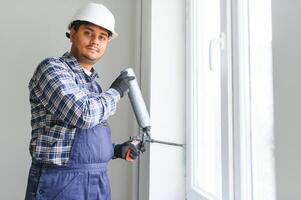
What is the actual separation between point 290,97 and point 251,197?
1.70 ft

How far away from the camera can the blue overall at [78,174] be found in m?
1.05

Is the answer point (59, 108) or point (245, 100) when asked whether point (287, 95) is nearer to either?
point (245, 100)

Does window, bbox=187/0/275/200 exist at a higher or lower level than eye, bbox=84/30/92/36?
lower

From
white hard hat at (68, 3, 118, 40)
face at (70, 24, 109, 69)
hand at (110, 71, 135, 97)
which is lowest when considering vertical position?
hand at (110, 71, 135, 97)

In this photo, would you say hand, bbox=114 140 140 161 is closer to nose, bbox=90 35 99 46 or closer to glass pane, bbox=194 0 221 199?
glass pane, bbox=194 0 221 199

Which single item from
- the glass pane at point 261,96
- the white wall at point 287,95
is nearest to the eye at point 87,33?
the glass pane at point 261,96

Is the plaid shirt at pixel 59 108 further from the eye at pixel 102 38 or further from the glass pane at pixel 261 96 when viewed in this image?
the glass pane at pixel 261 96

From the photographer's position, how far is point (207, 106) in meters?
1.37

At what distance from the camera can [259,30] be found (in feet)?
3.12

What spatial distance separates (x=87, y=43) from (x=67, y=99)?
36 centimetres

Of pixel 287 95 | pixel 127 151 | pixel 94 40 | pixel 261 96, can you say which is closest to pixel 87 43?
pixel 94 40

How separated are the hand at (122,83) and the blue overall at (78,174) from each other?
184 mm

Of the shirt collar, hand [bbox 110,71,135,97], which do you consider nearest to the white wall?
hand [bbox 110,71,135,97]

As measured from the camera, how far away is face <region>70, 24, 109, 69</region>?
4.09 feet
